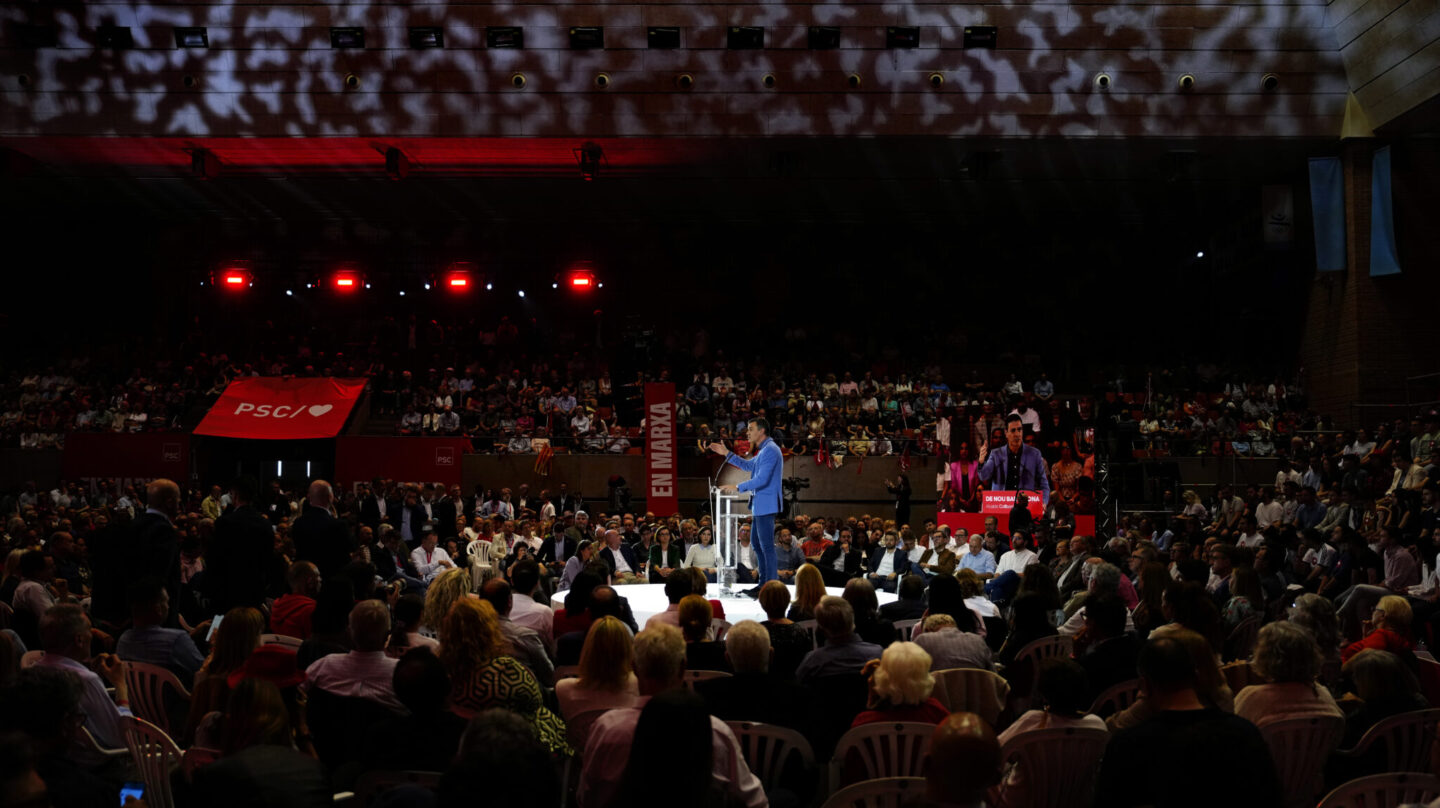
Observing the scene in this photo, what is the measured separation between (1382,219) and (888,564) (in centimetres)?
1037

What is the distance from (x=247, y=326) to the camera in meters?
24.5

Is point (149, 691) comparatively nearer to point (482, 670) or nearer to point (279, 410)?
point (482, 670)

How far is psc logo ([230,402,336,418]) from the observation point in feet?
62.6

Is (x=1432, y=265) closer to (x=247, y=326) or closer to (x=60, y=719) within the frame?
(x=60, y=719)

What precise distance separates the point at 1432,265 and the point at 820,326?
1139 cm

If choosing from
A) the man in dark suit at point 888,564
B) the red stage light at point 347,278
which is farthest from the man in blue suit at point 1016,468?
the red stage light at point 347,278

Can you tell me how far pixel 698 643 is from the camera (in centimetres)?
496

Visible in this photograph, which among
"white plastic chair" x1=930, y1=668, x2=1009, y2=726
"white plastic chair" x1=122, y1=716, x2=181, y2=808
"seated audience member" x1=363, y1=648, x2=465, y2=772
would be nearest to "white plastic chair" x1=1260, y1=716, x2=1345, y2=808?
"white plastic chair" x1=930, y1=668, x2=1009, y2=726

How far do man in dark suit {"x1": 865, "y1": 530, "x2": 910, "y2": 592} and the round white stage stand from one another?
2.52 feet

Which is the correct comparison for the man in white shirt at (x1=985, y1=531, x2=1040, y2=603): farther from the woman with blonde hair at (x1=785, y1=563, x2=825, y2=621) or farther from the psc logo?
the psc logo

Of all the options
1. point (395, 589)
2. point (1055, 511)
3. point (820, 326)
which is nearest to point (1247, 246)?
point (820, 326)

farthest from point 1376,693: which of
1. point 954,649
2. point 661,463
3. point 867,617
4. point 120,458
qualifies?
point 120,458

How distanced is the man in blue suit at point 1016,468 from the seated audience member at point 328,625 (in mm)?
10006

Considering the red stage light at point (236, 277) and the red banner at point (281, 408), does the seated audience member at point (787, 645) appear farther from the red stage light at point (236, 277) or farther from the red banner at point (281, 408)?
the red stage light at point (236, 277)
